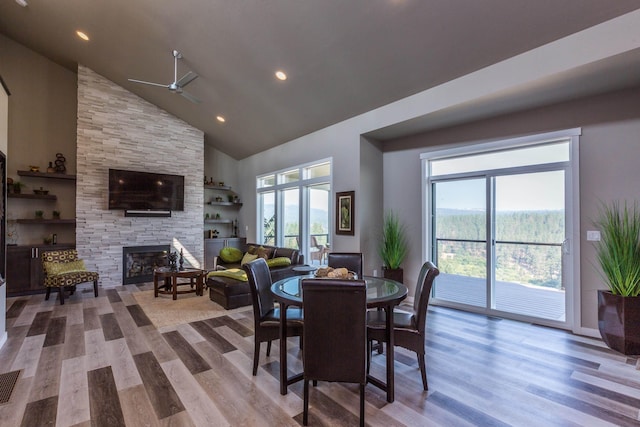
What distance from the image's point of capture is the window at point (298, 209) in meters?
6.03

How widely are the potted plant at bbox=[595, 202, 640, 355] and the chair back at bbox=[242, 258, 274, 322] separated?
3588 mm

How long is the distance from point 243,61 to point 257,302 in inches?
143

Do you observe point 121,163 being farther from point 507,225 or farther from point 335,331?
point 507,225

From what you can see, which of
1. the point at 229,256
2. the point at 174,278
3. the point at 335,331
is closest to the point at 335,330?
the point at 335,331

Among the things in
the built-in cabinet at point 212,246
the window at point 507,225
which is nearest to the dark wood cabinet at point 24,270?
the built-in cabinet at point 212,246

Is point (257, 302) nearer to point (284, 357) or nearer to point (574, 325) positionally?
point (284, 357)

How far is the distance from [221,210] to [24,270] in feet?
14.0

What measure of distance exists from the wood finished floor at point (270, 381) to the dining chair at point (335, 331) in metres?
0.40

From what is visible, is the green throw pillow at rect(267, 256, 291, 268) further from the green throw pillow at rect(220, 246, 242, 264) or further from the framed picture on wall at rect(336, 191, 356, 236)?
the green throw pillow at rect(220, 246, 242, 264)

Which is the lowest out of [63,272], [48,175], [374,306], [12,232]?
[63,272]

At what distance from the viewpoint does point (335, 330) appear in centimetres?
191

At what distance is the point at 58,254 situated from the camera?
5.21m

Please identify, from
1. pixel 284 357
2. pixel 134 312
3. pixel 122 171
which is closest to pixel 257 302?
pixel 284 357

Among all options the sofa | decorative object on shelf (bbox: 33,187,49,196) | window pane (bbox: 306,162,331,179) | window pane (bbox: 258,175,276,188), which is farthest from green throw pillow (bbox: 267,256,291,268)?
decorative object on shelf (bbox: 33,187,49,196)
